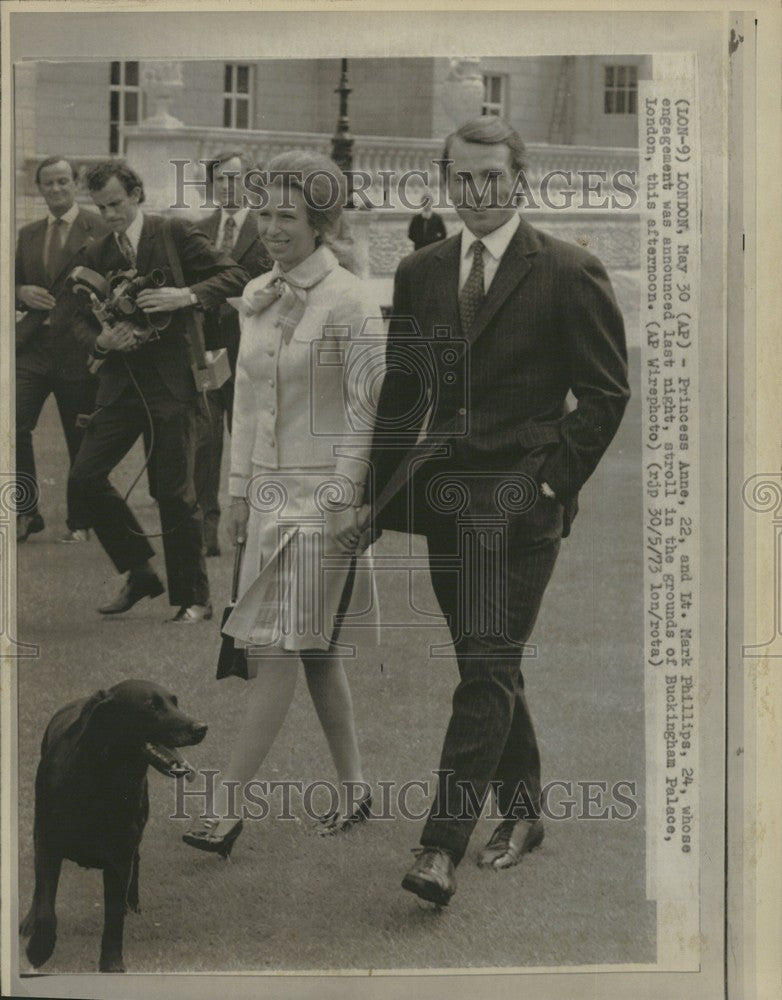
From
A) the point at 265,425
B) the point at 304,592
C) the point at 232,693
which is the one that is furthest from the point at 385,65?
the point at 232,693

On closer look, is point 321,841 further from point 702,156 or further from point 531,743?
point 702,156

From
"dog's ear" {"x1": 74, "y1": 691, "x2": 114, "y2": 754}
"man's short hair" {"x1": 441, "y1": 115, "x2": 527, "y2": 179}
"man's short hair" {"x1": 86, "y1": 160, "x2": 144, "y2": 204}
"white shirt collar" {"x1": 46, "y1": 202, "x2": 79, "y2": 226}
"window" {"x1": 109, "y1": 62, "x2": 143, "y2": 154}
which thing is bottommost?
"dog's ear" {"x1": 74, "y1": 691, "x2": 114, "y2": 754}

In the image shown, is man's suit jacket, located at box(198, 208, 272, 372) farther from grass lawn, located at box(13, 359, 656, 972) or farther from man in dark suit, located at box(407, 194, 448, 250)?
grass lawn, located at box(13, 359, 656, 972)

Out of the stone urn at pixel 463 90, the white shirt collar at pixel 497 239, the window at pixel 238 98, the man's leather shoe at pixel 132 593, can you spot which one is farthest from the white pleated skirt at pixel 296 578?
the stone urn at pixel 463 90

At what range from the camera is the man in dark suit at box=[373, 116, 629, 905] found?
413 cm

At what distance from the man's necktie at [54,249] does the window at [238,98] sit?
24.6 inches

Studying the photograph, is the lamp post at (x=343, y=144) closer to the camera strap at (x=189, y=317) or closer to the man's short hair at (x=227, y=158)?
the man's short hair at (x=227, y=158)

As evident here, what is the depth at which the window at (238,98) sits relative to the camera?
425cm

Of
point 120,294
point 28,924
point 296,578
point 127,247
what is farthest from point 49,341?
point 28,924

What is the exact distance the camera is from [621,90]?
4.34 m

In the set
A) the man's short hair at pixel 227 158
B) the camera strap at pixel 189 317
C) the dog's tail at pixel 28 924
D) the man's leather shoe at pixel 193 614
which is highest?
the man's short hair at pixel 227 158

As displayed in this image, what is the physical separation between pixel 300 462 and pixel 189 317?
0.61 m

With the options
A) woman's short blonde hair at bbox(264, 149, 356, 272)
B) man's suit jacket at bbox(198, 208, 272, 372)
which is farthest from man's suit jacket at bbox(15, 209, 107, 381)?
woman's short blonde hair at bbox(264, 149, 356, 272)

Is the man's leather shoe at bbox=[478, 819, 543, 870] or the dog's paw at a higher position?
the man's leather shoe at bbox=[478, 819, 543, 870]
